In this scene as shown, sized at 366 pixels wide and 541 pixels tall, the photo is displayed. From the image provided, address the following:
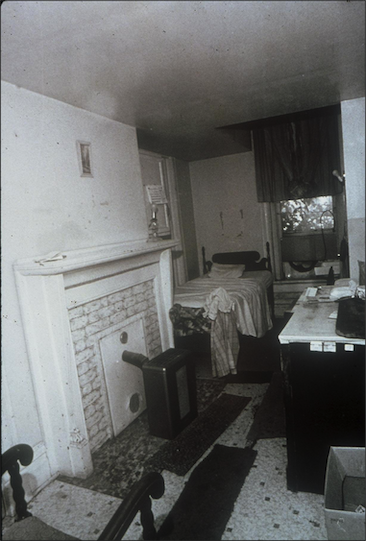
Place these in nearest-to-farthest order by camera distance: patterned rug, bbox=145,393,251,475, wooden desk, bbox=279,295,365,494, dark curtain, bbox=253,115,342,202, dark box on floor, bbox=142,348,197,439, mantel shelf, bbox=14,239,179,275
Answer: wooden desk, bbox=279,295,365,494 < mantel shelf, bbox=14,239,179,275 < patterned rug, bbox=145,393,251,475 < dark box on floor, bbox=142,348,197,439 < dark curtain, bbox=253,115,342,202

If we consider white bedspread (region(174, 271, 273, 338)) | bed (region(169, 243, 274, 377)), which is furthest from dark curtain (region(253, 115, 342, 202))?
bed (region(169, 243, 274, 377))

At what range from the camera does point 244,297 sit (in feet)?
14.0

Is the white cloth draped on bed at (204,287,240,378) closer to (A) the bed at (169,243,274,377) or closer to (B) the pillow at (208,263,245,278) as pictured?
(A) the bed at (169,243,274,377)

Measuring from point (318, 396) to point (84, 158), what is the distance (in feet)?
7.18

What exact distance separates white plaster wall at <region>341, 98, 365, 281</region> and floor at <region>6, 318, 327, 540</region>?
58.8 inches

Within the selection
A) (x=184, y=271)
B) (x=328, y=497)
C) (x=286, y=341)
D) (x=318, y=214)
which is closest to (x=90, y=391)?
(x=286, y=341)

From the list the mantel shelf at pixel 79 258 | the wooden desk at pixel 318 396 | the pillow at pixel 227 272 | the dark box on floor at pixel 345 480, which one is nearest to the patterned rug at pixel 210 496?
the wooden desk at pixel 318 396

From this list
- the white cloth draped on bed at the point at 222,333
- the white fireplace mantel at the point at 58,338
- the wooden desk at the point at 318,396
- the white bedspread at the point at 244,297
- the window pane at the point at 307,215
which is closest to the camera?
the wooden desk at the point at 318,396

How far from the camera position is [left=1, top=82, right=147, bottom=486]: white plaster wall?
81.4 inches

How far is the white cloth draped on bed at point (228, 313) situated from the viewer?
3900 mm

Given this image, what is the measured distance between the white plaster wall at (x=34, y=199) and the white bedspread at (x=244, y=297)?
5.62ft

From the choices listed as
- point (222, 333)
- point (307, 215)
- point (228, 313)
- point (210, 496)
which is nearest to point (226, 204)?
point (307, 215)

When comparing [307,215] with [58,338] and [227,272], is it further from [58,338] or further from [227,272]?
[58,338]

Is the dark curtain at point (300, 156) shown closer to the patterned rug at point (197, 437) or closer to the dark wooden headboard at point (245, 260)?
the dark wooden headboard at point (245, 260)
